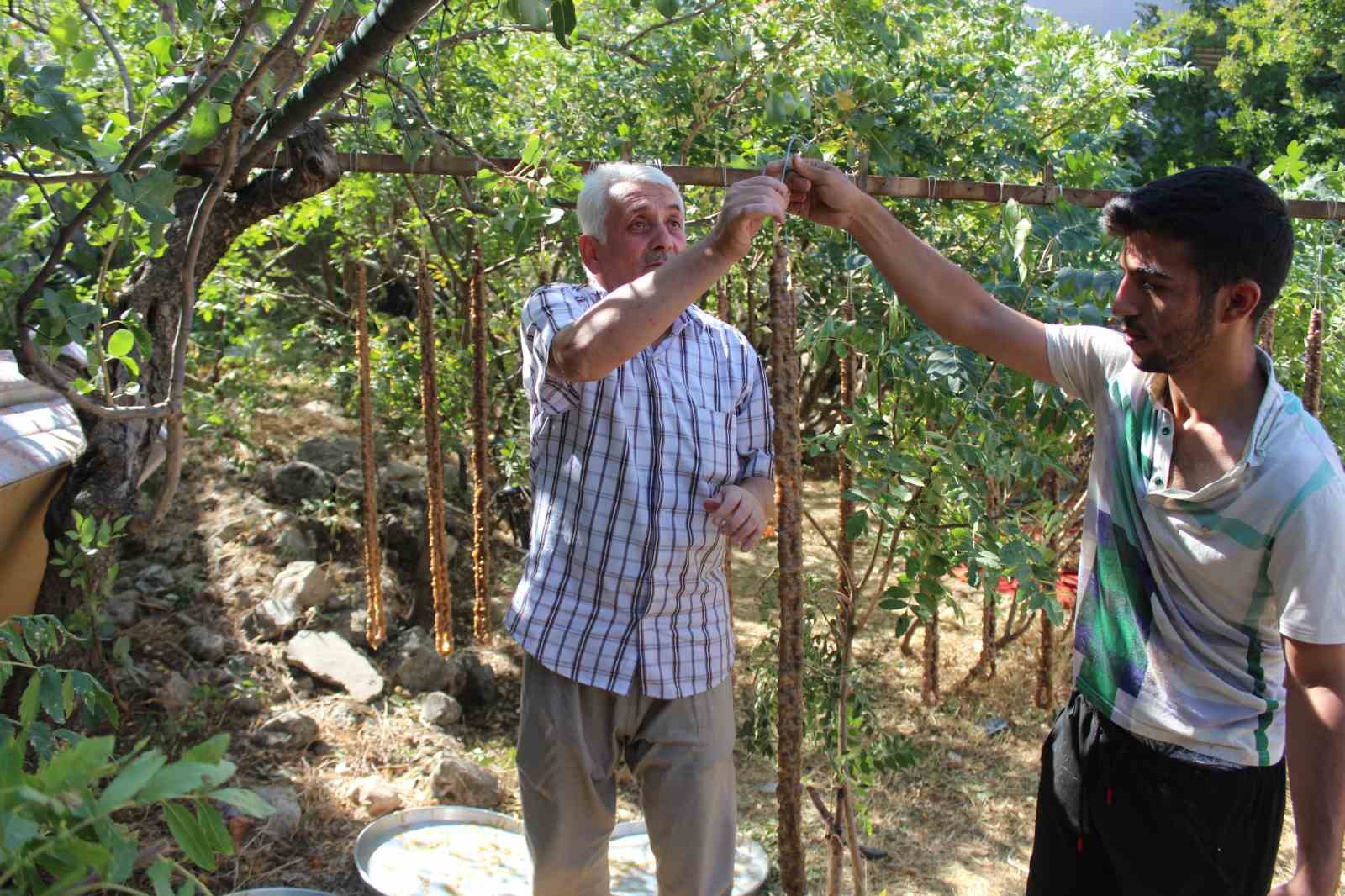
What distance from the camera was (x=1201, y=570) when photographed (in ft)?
5.25

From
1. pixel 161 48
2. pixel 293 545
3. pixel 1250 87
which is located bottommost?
pixel 293 545

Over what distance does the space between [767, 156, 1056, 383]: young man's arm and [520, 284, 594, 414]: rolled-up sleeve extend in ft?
1.42

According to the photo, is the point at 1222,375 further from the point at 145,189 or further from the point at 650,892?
the point at 650,892

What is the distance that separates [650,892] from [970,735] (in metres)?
1.94

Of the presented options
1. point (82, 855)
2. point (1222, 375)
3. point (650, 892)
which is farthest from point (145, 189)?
point (650, 892)

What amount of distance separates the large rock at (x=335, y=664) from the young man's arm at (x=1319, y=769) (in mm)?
3268

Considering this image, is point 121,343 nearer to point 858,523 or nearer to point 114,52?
point 114,52

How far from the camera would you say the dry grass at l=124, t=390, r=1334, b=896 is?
3395 mm

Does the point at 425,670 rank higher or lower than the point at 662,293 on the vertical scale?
lower

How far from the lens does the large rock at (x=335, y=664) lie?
409cm

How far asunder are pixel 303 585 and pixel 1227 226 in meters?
3.71

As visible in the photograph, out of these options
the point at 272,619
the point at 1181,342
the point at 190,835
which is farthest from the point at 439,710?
the point at 190,835

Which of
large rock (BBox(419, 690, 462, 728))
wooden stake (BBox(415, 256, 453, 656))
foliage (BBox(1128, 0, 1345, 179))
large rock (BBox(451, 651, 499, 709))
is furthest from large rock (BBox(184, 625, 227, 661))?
foliage (BBox(1128, 0, 1345, 179))

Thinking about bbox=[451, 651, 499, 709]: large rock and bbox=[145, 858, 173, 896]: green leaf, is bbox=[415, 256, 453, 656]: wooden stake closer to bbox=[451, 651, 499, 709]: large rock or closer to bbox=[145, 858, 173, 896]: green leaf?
bbox=[451, 651, 499, 709]: large rock
